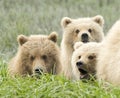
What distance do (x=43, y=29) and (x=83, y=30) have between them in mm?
3685

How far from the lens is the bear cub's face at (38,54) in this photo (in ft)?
37.5

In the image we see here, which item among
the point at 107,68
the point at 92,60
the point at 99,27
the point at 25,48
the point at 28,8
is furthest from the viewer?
the point at 28,8

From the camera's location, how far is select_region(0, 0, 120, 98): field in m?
8.68

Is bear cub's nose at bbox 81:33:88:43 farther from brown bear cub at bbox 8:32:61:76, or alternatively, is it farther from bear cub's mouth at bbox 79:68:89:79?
bear cub's mouth at bbox 79:68:89:79

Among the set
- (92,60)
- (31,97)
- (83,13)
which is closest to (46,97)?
(31,97)

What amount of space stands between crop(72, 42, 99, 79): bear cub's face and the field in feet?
3.18

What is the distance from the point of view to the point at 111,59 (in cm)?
927

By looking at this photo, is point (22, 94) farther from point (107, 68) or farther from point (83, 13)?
point (83, 13)

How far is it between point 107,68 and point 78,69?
4.52 ft

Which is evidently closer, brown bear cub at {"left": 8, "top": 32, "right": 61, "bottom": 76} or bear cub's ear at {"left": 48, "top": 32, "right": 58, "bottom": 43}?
brown bear cub at {"left": 8, "top": 32, "right": 61, "bottom": 76}

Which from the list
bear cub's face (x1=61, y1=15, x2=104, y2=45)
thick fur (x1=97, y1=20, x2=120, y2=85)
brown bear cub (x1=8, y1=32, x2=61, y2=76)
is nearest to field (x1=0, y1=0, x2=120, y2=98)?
thick fur (x1=97, y1=20, x2=120, y2=85)

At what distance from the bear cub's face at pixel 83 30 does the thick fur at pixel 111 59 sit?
286 cm

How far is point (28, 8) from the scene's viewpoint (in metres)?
18.6

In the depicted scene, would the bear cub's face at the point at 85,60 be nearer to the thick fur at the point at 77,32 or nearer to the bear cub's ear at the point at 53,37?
the bear cub's ear at the point at 53,37
